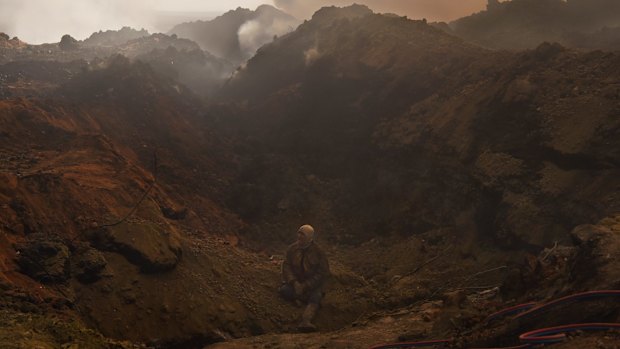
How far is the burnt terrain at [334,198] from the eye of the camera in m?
7.62

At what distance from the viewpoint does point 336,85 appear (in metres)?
24.3

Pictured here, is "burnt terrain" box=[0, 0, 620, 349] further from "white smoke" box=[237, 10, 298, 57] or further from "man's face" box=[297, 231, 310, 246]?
"white smoke" box=[237, 10, 298, 57]

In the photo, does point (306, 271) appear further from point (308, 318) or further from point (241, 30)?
point (241, 30)

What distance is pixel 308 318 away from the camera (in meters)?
9.38

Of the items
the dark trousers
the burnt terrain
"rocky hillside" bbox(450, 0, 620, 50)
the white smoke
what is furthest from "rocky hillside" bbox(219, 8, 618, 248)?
the white smoke

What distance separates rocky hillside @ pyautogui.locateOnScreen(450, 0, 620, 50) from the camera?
1337 inches

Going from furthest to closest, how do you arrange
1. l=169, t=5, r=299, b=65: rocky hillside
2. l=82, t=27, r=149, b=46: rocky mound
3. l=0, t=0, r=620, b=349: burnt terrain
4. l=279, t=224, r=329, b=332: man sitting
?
l=169, t=5, r=299, b=65: rocky hillside → l=82, t=27, r=149, b=46: rocky mound → l=279, t=224, r=329, b=332: man sitting → l=0, t=0, r=620, b=349: burnt terrain

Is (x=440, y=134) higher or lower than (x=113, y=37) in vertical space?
lower

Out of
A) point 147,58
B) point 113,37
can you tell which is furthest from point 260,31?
point 147,58

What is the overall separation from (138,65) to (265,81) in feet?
26.6

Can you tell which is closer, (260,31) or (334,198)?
(334,198)

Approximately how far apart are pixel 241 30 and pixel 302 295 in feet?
178

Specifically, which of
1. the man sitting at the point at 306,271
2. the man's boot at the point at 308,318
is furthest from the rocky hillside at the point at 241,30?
the man's boot at the point at 308,318

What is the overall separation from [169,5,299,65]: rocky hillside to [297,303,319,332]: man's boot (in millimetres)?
48610
